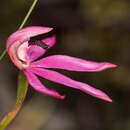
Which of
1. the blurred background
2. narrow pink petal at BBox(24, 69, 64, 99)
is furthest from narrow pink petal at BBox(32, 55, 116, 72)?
the blurred background

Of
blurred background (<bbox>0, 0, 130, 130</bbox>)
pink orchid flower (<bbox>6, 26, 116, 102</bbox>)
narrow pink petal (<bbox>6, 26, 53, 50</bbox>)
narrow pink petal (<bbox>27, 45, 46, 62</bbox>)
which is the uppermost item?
narrow pink petal (<bbox>6, 26, 53, 50</bbox>)

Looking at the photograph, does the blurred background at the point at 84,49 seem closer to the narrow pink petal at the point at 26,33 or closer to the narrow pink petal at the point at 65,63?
the narrow pink petal at the point at 65,63

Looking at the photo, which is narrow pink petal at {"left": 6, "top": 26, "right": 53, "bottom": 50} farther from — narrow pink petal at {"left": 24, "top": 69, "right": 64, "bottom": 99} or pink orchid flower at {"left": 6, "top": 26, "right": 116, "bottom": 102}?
narrow pink petal at {"left": 24, "top": 69, "right": 64, "bottom": 99}

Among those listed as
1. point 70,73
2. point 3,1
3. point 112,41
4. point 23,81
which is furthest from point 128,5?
point 23,81

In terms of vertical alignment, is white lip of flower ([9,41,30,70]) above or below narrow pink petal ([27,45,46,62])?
above

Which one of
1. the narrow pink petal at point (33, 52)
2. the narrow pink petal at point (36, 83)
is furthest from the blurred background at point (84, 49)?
the narrow pink petal at point (36, 83)
